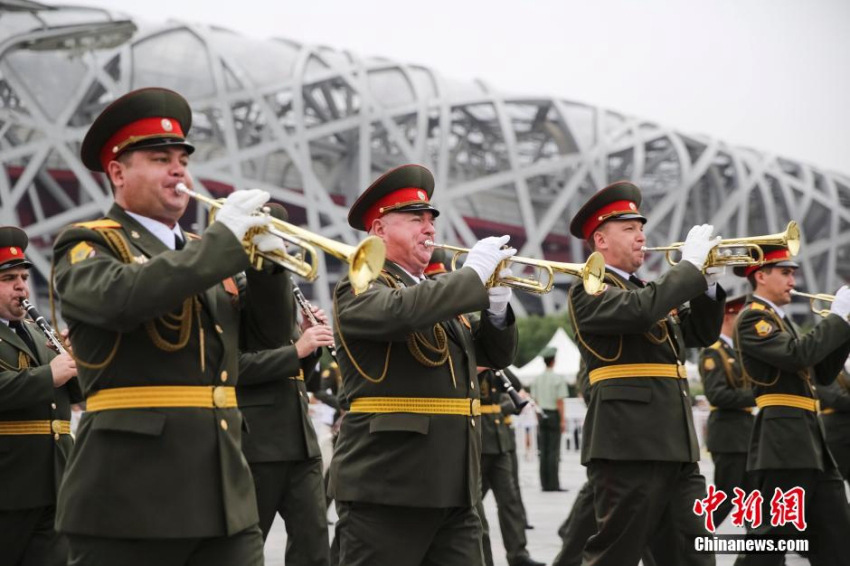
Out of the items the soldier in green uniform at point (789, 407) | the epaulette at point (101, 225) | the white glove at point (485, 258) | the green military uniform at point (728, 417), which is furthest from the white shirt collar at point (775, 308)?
the epaulette at point (101, 225)

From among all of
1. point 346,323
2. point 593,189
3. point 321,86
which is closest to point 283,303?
point 346,323

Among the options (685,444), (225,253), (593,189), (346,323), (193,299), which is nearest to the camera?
(225,253)

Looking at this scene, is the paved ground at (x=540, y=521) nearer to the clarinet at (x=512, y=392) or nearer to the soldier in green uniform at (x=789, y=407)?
the clarinet at (x=512, y=392)

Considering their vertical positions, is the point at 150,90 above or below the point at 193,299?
above

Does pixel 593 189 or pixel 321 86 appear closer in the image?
pixel 321 86

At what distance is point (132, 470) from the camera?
12.2 ft

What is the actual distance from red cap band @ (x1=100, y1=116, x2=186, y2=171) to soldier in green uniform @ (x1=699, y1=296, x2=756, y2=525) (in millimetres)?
6927

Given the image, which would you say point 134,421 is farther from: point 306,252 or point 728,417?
point 728,417

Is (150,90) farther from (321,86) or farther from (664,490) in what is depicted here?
(321,86)

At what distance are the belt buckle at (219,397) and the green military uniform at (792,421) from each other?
443 cm

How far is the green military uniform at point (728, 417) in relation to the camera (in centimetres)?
992

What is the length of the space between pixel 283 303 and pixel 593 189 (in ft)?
202

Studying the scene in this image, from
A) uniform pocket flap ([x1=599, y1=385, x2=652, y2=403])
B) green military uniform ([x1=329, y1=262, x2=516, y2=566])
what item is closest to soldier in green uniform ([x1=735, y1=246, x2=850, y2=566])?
uniform pocket flap ([x1=599, y1=385, x2=652, y2=403])

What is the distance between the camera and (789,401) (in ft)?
24.8
